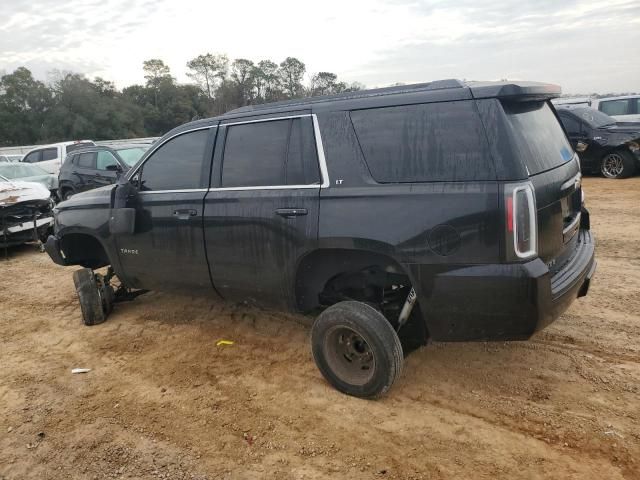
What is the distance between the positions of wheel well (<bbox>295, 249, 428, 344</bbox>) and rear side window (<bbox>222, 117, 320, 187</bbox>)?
1.88 ft

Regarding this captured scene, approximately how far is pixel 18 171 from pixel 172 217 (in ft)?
36.0

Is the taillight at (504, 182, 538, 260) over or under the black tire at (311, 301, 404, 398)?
over

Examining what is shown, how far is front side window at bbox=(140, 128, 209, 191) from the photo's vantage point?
13.5ft

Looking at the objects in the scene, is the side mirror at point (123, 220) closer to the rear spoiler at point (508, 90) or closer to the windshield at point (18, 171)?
the rear spoiler at point (508, 90)

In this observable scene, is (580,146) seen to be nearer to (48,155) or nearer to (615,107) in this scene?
(615,107)

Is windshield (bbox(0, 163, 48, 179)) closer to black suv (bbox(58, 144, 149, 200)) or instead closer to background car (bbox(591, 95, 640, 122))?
black suv (bbox(58, 144, 149, 200))

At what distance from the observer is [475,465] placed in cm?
266

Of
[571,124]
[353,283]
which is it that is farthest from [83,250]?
[571,124]

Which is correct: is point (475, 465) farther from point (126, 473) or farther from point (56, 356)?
point (56, 356)

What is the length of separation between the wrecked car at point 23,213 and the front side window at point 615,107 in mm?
15675

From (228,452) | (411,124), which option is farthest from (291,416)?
(411,124)

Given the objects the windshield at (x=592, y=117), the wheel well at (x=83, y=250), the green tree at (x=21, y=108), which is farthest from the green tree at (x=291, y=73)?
the wheel well at (x=83, y=250)

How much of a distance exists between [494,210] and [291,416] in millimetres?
1800

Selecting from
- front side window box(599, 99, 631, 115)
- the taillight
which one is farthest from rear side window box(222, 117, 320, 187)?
front side window box(599, 99, 631, 115)
